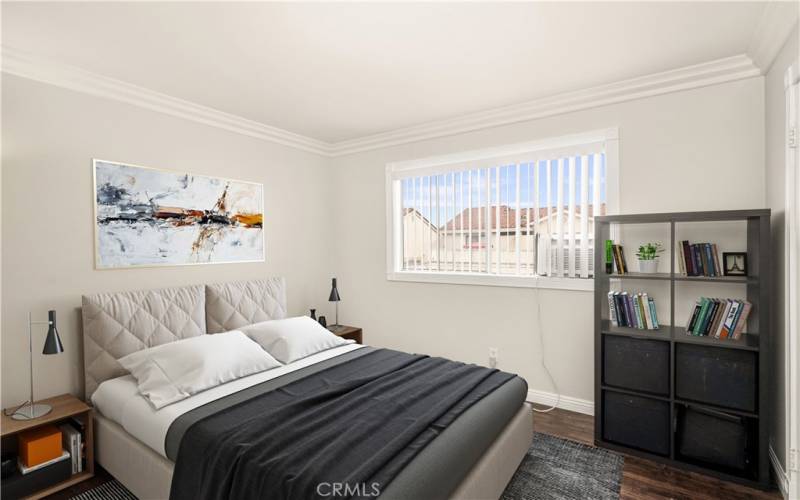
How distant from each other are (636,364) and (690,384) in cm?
31

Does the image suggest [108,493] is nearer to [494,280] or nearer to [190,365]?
[190,365]

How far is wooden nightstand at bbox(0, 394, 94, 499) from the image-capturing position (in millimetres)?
2219

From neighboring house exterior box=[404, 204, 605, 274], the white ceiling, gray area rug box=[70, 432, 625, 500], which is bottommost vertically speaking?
gray area rug box=[70, 432, 625, 500]

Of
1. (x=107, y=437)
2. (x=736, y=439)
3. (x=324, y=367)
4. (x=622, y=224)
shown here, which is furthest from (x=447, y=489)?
(x=622, y=224)

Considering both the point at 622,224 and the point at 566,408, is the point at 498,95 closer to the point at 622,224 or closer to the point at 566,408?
the point at 622,224

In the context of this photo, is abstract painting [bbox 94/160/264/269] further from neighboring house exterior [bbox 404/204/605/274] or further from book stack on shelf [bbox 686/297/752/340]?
book stack on shelf [bbox 686/297/752/340]

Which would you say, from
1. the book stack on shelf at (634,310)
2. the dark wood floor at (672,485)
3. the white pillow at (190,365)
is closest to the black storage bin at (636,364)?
the book stack on shelf at (634,310)

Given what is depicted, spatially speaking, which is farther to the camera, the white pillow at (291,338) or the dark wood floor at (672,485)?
the white pillow at (291,338)

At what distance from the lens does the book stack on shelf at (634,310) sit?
9.13 feet

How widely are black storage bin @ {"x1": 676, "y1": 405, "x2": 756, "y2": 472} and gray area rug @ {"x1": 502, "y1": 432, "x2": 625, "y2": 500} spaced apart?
1.39ft

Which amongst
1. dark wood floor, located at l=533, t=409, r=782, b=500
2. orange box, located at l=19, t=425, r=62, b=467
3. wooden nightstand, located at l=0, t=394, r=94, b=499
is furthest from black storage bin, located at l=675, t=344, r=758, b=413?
orange box, located at l=19, t=425, r=62, b=467

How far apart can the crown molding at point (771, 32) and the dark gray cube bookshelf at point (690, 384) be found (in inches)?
37.8

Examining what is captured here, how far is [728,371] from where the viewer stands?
2412 millimetres

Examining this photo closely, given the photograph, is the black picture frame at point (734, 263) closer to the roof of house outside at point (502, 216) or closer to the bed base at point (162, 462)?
the roof of house outside at point (502, 216)
